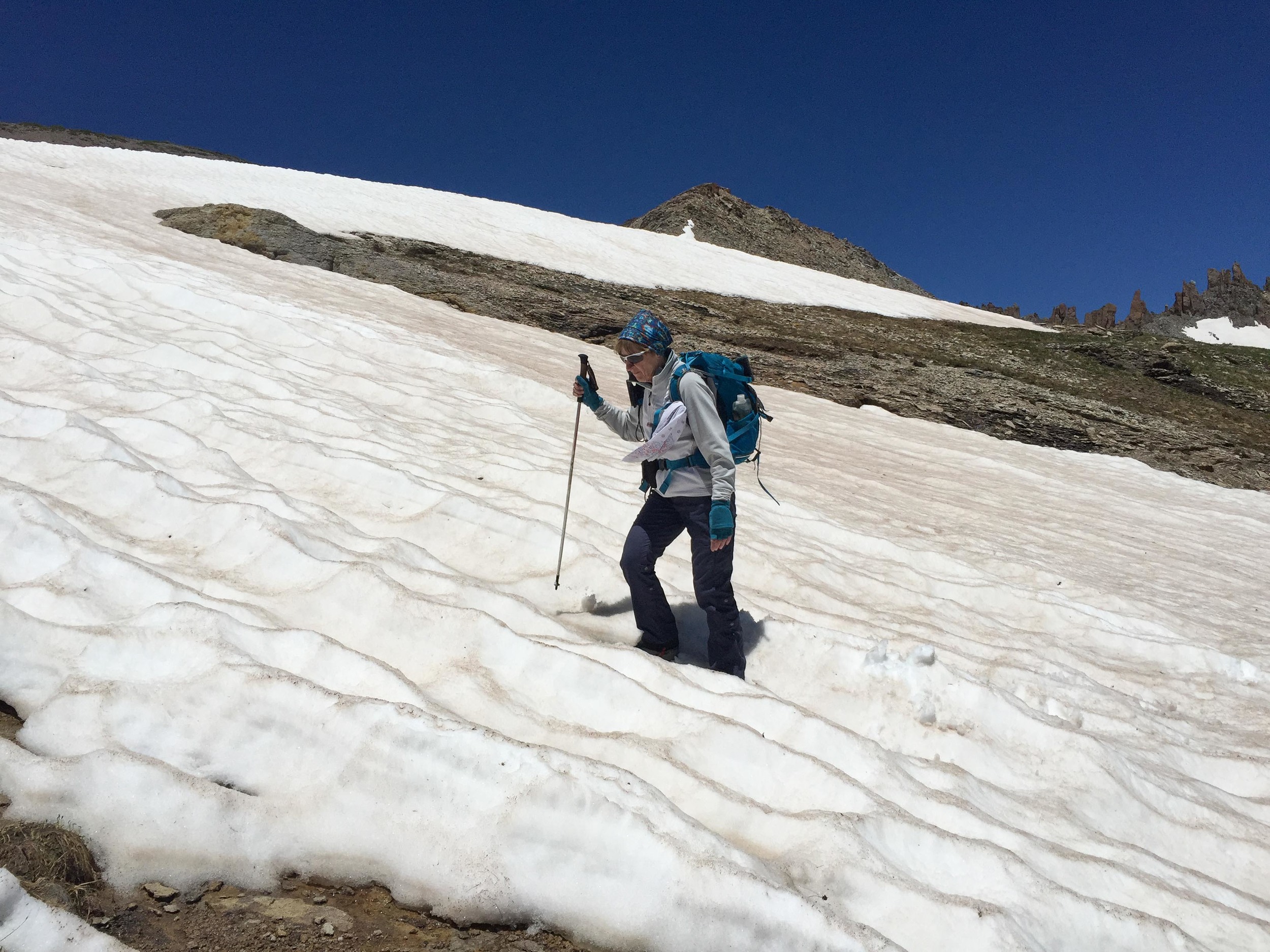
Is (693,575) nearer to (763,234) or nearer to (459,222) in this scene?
(459,222)

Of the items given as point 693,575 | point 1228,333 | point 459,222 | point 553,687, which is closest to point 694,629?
point 693,575

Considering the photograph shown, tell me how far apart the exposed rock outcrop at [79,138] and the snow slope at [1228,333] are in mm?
94697

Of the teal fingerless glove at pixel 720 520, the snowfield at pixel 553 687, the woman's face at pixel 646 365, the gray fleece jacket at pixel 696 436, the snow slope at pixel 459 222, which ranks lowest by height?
the snowfield at pixel 553 687

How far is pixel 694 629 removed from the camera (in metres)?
5.61

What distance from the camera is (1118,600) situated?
311 inches

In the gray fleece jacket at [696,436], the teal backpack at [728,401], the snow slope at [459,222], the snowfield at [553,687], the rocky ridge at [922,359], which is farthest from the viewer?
the snow slope at [459,222]

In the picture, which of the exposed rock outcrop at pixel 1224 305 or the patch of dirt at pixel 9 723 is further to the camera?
the exposed rock outcrop at pixel 1224 305

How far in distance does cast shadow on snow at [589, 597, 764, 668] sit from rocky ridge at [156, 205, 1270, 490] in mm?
13240

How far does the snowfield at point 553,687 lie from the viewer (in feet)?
10.1

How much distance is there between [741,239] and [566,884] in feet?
160


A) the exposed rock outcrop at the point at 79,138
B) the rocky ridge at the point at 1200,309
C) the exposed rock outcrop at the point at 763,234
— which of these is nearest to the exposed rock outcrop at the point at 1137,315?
the rocky ridge at the point at 1200,309

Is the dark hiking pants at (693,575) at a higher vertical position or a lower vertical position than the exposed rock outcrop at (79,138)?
lower

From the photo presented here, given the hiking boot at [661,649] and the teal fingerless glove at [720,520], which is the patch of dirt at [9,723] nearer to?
the hiking boot at [661,649]

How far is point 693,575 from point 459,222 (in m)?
24.0
